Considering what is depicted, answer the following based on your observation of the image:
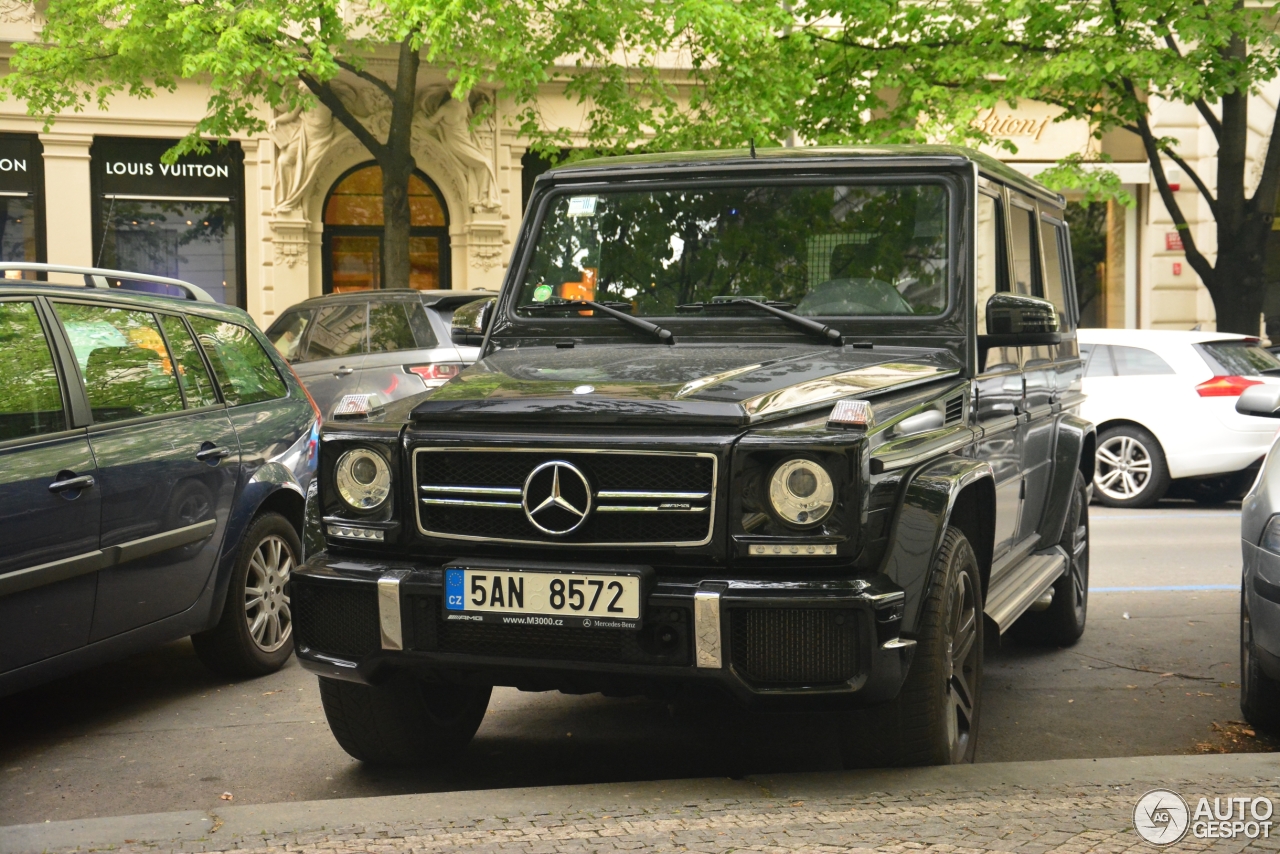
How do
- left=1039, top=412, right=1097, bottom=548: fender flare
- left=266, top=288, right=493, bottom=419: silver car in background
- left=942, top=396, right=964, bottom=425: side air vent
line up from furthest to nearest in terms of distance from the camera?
left=266, top=288, right=493, bottom=419: silver car in background → left=1039, top=412, right=1097, bottom=548: fender flare → left=942, top=396, right=964, bottom=425: side air vent

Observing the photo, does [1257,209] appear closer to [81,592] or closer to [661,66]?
[661,66]

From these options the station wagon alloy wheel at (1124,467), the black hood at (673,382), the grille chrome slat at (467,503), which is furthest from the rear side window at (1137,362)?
the grille chrome slat at (467,503)

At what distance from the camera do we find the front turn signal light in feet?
41.5

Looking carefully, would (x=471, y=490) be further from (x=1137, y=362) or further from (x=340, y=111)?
(x=340, y=111)

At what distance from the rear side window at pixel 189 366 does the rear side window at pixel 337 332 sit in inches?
217

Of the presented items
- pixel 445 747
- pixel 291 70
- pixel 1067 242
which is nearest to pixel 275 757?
pixel 445 747

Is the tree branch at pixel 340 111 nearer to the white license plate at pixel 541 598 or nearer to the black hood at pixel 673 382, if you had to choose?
the black hood at pixel 673 382

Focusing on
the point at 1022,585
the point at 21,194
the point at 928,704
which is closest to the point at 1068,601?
A: the point at 1022,585

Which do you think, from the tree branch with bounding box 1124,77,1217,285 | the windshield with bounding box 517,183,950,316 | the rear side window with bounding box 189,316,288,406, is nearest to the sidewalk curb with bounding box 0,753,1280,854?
the windshield with bounding box 517,183,950,316

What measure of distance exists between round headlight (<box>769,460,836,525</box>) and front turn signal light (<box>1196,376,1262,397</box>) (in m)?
10.1

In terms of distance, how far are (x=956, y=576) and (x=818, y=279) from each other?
1.33 metres

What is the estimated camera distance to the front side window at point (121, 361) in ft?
17.5

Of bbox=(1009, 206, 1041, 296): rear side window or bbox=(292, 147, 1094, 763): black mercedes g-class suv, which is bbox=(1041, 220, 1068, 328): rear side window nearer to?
bbox=(1009, 206, 1041, 296): rear side window

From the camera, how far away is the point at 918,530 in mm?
3850
